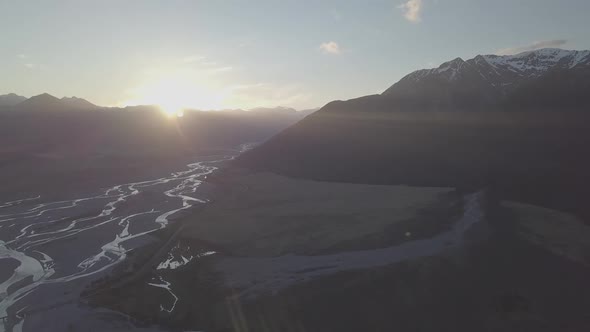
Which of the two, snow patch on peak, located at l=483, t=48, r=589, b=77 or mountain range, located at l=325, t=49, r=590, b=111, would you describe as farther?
snow patch on peak, located at l=483, t=48, r=589, b=77

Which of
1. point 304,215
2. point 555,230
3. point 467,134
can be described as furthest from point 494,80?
point 304,215

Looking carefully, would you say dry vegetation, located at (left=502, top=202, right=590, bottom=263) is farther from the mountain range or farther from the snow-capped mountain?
the snow-capped mountain

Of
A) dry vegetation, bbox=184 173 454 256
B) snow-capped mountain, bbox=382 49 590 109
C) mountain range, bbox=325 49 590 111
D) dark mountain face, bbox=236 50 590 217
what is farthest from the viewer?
snow-capped mountain, bbox=382 49 590 109

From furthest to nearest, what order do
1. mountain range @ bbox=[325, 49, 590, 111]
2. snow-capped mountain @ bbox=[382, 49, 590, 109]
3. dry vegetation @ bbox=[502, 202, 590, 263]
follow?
snow-capped mountain @ bbox=[382, 49, 590, 109] → mountain range @ bbox=[325, 49, 590, 111] → dry vegetation @ bbox=[502, 202, 590, 263]

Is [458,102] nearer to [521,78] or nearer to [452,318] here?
[521,78]

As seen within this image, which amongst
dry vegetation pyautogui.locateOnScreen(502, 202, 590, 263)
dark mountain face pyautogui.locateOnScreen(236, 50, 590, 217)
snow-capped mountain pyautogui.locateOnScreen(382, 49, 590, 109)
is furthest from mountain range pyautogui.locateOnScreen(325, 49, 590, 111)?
dry vegetation pyautogui.locateOnScreen(502, 202, 590, 263)

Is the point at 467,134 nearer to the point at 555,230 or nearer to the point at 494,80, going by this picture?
the point at 494,80

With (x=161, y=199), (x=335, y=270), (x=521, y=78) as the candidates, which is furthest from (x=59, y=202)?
(x=521, y=78)

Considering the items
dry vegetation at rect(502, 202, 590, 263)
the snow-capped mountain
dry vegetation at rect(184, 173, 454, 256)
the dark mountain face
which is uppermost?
the snow-capped mountain

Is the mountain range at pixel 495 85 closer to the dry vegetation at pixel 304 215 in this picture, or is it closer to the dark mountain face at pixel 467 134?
the dark mountain face at pixel 467 134
